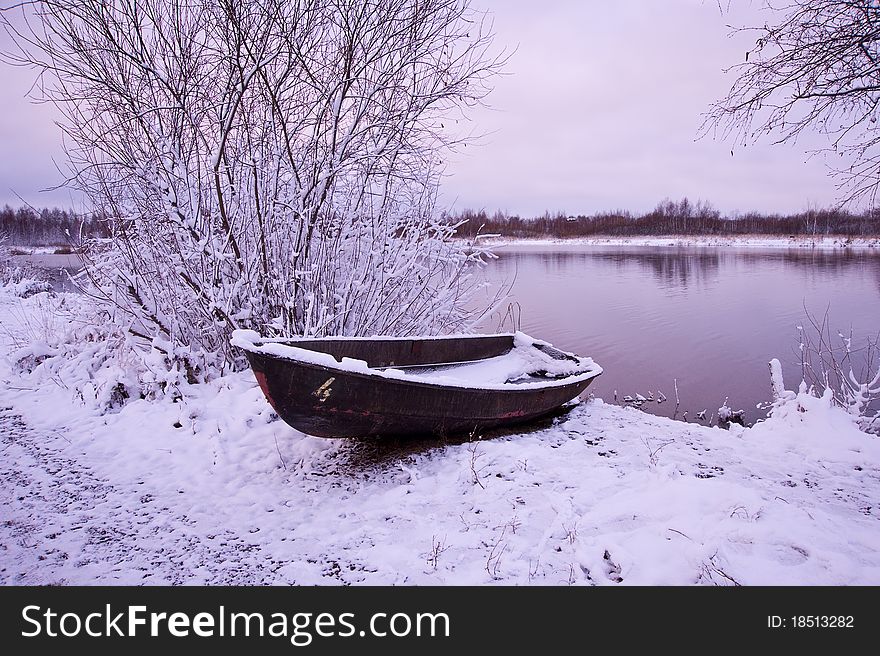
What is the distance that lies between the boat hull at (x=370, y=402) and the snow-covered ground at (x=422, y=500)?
25 cm

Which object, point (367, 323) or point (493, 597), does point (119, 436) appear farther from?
point (493, 597)

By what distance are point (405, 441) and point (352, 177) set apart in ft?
10.3

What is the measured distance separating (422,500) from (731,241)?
62.2 m

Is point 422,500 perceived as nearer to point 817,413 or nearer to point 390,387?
point 390,387

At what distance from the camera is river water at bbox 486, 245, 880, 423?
28.7 ft

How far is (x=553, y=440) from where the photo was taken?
4.65 metres

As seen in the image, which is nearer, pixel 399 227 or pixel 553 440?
pixel 553 440

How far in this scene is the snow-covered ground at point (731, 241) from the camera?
148 feet

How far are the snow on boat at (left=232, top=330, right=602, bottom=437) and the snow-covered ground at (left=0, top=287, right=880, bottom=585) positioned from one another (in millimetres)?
272

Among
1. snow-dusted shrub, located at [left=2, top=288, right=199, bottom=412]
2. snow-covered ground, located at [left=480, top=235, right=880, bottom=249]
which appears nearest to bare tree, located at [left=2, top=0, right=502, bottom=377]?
snow-dusted shrub, located at [left=2, top=288, right=199, bottom=412]

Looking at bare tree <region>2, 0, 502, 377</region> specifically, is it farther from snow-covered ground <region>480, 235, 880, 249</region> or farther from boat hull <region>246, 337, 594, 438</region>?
snow-covered ground <region>480, 235, 880, 249</region>

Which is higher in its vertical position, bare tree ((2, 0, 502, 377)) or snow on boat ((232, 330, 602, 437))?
bare tree ((2, 0, 502, 377))

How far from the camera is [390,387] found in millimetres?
3639

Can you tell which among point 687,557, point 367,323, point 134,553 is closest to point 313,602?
point 134,553
